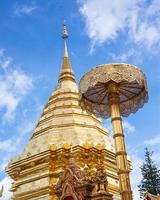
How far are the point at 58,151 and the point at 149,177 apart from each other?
39.2 feet

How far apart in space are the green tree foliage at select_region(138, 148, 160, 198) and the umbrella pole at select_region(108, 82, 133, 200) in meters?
17.8

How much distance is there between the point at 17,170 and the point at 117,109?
11.8 meters

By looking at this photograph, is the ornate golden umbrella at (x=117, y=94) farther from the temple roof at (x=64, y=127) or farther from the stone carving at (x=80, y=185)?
the temple roof at (x=64, y=127)

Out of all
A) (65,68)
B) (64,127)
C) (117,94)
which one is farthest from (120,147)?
(65,68)

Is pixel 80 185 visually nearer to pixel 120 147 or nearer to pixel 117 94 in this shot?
pixel 120 147

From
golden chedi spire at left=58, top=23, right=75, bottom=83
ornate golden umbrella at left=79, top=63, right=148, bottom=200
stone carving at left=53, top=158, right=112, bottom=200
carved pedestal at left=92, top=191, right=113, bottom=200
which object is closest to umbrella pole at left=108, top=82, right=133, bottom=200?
ornate golden umbrella at left=79, top=63, right=148, bottom=200

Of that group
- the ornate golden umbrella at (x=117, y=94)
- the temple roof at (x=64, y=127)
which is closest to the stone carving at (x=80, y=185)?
the ornate golden umbrella at (x=117, y=94)

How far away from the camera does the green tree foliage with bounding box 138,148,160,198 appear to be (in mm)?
29844

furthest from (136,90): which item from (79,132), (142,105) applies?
(79,132)

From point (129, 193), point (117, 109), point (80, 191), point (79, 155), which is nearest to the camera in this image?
point (129, 193)

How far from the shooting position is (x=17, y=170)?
23094 millimetres

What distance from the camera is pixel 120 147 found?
11984 mm

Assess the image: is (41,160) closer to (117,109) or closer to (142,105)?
(142,105)

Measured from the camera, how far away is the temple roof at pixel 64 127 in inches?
893
